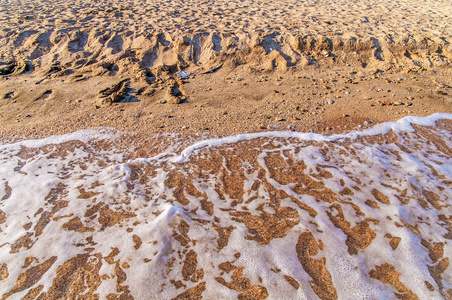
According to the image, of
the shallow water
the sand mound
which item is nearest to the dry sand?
the sand mound

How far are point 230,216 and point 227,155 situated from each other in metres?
1.10

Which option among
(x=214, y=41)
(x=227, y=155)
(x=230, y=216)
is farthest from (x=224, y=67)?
(x=230, y=216)

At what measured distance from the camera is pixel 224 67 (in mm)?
5598

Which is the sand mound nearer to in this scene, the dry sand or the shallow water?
the dry sand

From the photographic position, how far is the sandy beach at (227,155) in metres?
2.20

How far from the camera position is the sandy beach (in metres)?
2.20

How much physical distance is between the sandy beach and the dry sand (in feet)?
0.15

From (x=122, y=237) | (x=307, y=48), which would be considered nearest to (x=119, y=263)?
(x=122, y=237)

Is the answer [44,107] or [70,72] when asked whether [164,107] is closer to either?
[44,107]

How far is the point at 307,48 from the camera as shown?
5.76 meters

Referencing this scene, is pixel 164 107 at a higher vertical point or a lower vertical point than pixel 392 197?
higher

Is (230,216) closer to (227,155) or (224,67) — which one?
(227,155)

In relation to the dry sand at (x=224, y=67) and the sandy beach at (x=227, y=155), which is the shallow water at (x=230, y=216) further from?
the dry sand at (x=224, y=67)

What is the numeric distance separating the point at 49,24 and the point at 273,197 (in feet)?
26.5
